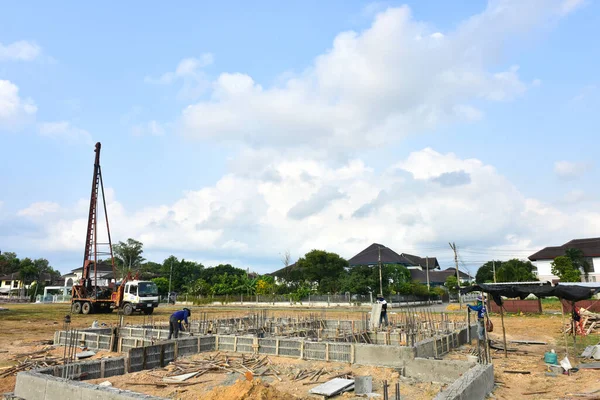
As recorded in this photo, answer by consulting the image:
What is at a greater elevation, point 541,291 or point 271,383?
point 541,291

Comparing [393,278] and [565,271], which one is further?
[393,278]

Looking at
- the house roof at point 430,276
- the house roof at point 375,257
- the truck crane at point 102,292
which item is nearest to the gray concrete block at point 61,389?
the truck crane at point 102,292

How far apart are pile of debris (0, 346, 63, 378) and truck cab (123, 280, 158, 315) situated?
43.8 feet

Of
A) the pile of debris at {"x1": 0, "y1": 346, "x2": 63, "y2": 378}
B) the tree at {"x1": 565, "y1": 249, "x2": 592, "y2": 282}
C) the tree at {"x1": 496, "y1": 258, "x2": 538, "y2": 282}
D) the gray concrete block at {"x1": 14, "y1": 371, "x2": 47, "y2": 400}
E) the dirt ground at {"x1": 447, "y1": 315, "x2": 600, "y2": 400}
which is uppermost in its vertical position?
the tree at {"x1": 565, "y1": 249, "x2": 592, "y2": 282}

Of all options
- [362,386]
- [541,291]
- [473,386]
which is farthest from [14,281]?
[473,386]

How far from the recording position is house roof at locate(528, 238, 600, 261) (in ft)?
178

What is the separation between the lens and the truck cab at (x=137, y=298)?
2745cm

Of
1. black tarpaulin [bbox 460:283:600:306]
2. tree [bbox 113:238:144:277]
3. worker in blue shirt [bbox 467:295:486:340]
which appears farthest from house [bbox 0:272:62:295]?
black tarpaulin [bbox 460:283:600:306]

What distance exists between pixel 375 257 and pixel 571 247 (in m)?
27.5

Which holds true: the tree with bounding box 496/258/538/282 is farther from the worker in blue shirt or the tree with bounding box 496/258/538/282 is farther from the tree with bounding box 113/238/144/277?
the tree with bounding box 113/238/144/277

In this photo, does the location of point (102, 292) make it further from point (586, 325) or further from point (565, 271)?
point (565, 271)

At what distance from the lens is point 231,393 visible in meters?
7.05

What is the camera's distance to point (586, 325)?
65.1 feet

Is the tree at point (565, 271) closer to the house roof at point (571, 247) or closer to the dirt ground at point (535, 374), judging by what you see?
the house roof at point (571, 247)
